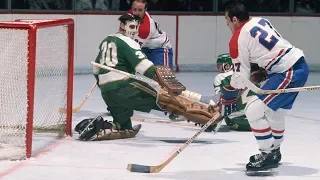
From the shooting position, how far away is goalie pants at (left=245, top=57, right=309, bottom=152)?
4168 millimetres

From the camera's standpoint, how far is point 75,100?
707 centimetres

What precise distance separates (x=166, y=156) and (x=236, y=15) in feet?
3.22

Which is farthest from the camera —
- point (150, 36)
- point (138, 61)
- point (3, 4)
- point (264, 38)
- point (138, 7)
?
point (3, 4)

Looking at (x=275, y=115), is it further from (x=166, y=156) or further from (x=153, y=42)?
(x=153, y=42)

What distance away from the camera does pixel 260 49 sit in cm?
412

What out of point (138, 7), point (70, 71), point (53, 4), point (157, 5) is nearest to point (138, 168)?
point (70, 71)

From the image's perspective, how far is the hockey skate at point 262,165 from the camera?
4.20m

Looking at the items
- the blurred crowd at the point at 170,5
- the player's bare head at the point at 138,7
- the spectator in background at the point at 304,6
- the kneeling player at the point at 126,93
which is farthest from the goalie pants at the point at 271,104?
the spectator in background at the point at 304,6

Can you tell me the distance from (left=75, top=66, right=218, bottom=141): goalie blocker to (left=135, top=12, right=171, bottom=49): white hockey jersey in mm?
1219

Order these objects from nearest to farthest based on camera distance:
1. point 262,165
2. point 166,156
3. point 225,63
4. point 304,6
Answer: point 262,165
point 166,156
point 225,63
point 304,6

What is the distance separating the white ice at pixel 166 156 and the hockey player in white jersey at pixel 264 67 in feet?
0.77

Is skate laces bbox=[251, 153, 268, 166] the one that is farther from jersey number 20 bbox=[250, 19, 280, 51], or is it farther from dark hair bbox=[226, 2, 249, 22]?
dark hair bbox=[226, 2, 249, 22]

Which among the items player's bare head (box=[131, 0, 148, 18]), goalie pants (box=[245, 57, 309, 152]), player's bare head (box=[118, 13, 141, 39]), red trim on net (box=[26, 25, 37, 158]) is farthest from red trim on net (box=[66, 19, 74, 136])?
goalie pants (box=[245, 57, 309, 152])

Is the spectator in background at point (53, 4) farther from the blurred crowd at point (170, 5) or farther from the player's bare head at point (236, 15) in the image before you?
the player's bare head at point (236, 15)
